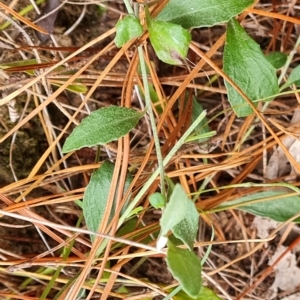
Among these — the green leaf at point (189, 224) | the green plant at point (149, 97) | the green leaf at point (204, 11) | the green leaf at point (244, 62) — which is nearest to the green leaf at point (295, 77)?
the green plant at point (149, 97)

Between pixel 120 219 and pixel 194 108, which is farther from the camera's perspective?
pixel 194 108

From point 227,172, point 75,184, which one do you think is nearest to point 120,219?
point 75,184

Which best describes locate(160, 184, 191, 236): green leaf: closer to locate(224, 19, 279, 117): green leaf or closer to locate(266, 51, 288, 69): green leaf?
locate(224, 19, 279, 117): green leaf

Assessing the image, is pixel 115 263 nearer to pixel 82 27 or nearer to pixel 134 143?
pixel 134 143

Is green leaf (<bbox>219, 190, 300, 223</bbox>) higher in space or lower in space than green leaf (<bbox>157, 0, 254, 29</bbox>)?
lower

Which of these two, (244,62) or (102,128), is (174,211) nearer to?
(102,128)

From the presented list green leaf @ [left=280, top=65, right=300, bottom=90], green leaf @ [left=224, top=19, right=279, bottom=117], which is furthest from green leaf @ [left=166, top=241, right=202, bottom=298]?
green leaf @ [left=280, top=65, right=300, bottom=90]
